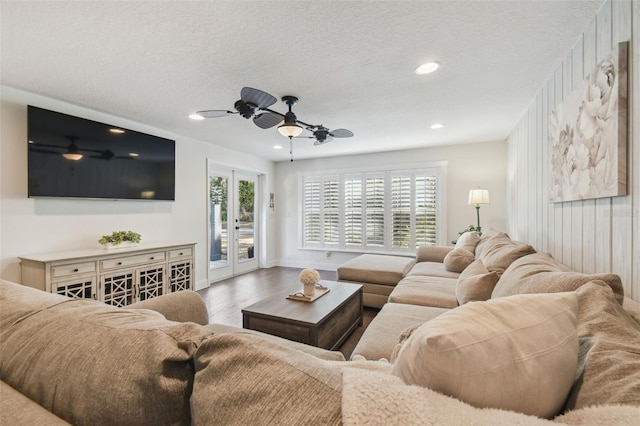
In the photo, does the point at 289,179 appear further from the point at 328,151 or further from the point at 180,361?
the point at 180,361

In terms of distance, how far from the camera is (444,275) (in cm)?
302

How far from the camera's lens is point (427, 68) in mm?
2213

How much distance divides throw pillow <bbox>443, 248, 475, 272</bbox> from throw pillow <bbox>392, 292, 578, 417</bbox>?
2528mm

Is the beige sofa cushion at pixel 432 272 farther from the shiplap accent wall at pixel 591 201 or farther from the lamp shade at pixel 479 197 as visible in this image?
the lamp shade at pixel 479 197

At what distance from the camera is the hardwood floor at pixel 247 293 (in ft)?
10.1

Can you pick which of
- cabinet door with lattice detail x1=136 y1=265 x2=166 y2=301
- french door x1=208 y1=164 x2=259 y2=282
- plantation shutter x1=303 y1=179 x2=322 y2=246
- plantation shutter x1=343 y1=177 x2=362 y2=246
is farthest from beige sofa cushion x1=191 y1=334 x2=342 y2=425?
plantation shutter x1=303 y1=179 x2=322 y2=246

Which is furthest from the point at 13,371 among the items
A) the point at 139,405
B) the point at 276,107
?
the point at 276,107

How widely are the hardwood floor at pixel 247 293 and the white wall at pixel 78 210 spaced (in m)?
0.47

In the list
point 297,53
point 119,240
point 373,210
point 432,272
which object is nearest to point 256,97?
point 297,53

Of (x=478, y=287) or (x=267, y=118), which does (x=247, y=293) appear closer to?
(x=267, y=118)

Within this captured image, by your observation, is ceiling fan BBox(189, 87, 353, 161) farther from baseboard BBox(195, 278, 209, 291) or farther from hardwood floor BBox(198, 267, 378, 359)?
baseboard BBox(195, 278, 209, 291)

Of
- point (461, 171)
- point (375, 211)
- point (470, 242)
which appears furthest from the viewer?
point (375, 211)

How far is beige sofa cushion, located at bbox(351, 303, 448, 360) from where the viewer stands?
1.51 meters

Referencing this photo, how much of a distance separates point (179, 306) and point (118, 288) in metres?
1.85
